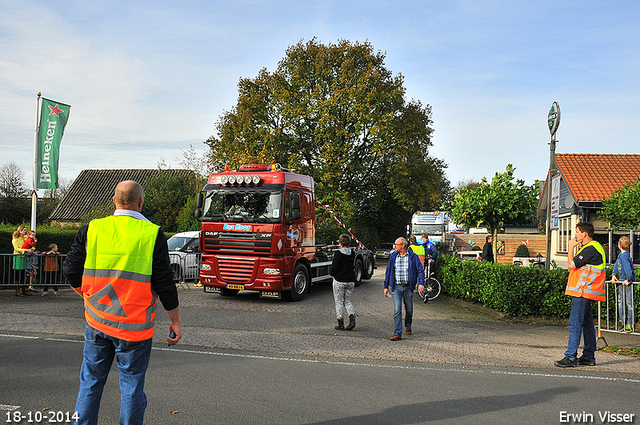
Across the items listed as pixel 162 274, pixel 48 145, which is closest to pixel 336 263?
pixel 162 274

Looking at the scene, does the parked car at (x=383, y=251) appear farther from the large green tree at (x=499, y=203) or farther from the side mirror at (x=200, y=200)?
the side mirror at (x=200, y=200)

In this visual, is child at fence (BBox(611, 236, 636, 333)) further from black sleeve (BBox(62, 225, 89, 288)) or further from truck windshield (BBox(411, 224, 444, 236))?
truck windshield (BBox(411, 224, 444, 236))

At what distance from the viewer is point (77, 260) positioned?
3676mm

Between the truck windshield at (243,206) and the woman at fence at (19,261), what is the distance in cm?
482

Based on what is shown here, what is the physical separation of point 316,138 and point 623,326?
24.9m

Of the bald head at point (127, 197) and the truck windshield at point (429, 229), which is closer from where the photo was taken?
the bald head at point (127, 197)

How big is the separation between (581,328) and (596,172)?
20.0 meters

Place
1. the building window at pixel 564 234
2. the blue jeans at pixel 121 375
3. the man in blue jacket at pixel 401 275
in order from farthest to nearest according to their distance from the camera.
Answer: the building window at pixel 564 234
the man in blue jacket at pixel 401 275
the blue jeans at pixel 121 375

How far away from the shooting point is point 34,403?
16.1 ft

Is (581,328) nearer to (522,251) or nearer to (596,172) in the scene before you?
(596,172)

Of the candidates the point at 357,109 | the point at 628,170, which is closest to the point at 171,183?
the point at 357,109

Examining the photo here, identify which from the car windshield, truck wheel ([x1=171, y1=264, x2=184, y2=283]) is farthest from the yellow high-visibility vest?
the car windshield

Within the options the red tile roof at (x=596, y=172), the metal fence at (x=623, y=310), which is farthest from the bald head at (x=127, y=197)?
the red tile roof at (x=596, y=172)

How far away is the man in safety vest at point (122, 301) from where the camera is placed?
3.47 meters
